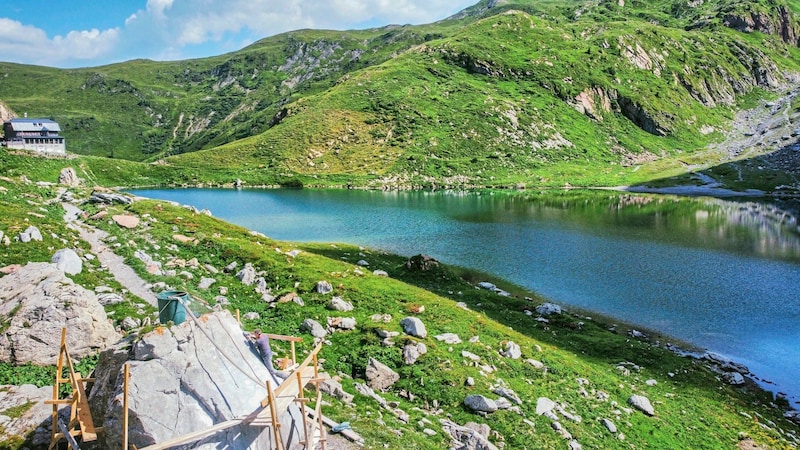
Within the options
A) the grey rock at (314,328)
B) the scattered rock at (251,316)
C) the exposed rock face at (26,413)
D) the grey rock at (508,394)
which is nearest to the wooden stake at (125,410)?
the exposed rock face at (26,413)

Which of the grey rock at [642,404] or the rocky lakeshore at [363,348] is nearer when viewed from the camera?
the rocky lakeshore at [363,348]

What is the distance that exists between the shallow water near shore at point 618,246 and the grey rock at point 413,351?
1041 inches

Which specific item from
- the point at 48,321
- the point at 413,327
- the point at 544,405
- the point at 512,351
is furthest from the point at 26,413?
the point at 512,351

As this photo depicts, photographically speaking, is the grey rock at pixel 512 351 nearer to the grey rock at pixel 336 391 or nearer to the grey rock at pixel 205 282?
the grey rock at pixel 336 391

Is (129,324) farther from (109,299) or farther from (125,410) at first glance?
(125,410)

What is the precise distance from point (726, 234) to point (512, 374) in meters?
80.0

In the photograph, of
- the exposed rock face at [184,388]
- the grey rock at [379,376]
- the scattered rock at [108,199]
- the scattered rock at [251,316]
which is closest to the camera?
the exposed rock face at [184,388]

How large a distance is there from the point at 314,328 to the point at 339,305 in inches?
153

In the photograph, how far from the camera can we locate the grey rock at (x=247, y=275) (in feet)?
98.7

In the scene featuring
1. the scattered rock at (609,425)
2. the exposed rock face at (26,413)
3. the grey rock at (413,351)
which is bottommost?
the scattered rock at (609,425)

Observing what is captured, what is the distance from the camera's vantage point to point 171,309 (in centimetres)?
1179

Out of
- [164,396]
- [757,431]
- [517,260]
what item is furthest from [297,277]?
[517,260]

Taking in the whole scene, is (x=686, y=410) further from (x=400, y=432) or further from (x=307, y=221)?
(x=307, y=221)

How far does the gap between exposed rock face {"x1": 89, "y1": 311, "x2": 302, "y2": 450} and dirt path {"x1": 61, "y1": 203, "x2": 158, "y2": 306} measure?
13.5 meters
